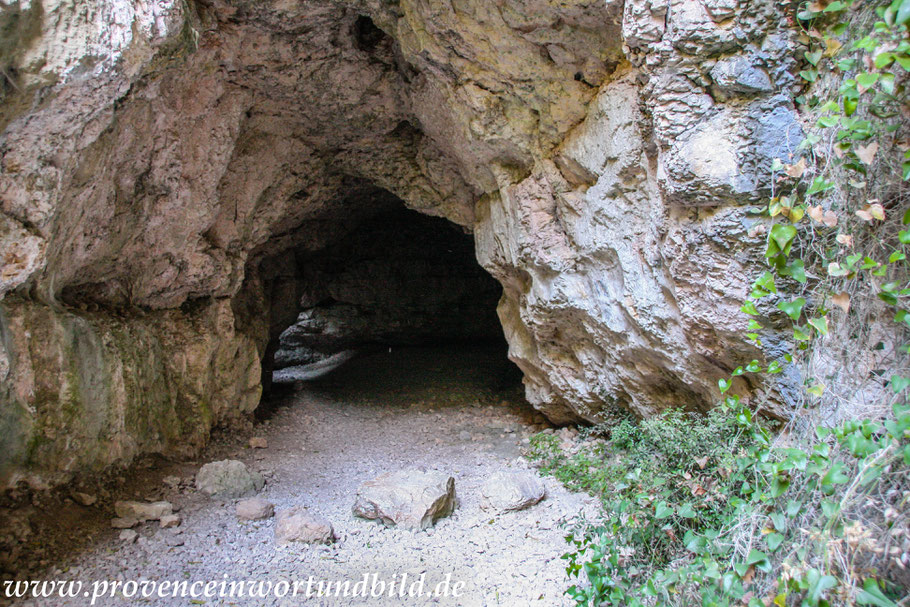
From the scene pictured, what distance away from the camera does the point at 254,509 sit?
4078 mm

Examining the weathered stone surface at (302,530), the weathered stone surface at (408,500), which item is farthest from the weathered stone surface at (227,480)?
the weathered stone surface at (408,500)

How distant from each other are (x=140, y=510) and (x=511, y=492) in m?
2.68

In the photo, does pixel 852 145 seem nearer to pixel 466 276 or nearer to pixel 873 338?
pixel 873 338

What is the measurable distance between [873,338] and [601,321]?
238 cm

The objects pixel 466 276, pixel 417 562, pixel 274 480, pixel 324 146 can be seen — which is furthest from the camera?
pixel 466 276

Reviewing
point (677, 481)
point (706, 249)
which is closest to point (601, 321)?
point (706, 249)

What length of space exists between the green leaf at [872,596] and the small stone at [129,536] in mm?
3858

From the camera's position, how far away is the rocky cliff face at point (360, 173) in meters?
2.88

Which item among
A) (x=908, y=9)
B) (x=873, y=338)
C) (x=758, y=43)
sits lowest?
(x=873, y=338)

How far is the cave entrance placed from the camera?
31.7 feet

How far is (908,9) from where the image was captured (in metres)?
1.66

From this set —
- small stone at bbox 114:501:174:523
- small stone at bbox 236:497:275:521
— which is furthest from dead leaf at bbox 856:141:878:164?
small stone at bbox 114:501:174:523

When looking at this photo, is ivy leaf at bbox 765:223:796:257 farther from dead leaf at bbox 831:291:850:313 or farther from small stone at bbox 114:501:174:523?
small stone at bbox 114:501:174:523

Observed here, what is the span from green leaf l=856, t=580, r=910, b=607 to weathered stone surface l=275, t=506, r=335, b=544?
10.0 feet
